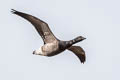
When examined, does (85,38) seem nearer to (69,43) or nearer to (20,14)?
(69,43)

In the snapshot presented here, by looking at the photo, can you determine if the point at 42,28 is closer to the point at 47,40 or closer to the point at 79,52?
the point at 47,40

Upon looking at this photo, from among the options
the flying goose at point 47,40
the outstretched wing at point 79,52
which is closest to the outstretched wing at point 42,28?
the flying goose at point 47,40

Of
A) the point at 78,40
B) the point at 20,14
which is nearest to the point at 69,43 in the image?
the point at 78,40

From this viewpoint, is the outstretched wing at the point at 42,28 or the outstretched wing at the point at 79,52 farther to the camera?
the outstretched wing at the point at 79,52

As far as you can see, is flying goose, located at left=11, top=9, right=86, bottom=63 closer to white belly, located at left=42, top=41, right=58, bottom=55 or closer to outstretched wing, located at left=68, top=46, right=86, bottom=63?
white belly, located at left=42, top=41, right=58, bottom=55

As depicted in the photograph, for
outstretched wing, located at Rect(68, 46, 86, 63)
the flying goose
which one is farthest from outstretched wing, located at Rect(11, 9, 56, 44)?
outstretched wing, located at Rect(68, 46, 86, 63)

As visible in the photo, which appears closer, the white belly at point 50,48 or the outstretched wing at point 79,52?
the white belly at point 50,48

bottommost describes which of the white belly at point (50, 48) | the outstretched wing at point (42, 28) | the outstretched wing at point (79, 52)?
the outstretched wing at point (79, 52)

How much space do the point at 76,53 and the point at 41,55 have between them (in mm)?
4930

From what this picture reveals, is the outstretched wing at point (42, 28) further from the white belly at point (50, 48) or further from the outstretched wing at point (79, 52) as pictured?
the outstretched wing at point (79, 52)

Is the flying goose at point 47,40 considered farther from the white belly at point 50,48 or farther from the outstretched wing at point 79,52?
the outstretched wing at point 79,52

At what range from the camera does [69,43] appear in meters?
48.2

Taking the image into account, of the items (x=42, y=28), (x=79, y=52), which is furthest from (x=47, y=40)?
(x=79, y=52)

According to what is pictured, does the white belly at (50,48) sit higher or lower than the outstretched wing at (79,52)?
higher
